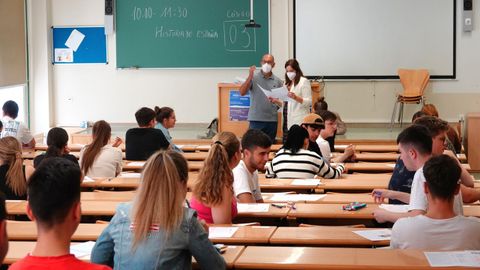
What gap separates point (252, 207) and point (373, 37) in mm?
8752

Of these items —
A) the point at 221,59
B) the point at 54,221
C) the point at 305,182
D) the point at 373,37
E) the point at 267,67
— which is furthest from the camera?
the point at 221,59

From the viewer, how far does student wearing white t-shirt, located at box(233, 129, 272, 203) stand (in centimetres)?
561

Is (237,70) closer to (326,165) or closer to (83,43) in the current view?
(83,43)

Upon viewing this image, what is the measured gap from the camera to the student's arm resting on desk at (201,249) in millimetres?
3627

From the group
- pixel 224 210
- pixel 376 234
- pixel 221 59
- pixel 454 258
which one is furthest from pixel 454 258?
pixel 221 59

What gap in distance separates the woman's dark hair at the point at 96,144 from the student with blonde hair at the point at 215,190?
2695 mm

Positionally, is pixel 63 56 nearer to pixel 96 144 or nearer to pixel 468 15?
pixel 468 15

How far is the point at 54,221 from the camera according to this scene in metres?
2.65

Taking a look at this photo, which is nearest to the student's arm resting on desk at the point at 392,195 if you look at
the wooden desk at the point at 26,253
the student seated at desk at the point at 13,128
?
the wooden desk at the point at 26,253

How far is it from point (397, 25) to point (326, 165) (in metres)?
7.12

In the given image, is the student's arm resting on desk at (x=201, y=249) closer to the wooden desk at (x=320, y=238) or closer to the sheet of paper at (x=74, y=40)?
the wooden desk at (x=320, y=238)

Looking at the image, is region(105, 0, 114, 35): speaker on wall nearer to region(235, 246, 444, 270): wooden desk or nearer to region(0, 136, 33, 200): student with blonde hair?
region(0, 136, 33, 200): student with blonde hair

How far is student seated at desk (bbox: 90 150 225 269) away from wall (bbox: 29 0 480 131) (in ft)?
33.7

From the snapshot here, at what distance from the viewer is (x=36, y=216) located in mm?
2668
